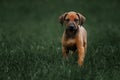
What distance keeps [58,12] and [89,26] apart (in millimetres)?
4447

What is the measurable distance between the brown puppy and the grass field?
8.0 inches

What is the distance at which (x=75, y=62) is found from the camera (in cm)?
1034

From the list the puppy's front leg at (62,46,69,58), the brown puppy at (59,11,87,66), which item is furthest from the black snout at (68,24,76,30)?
the puppy's front leg at (62,46,69,58)

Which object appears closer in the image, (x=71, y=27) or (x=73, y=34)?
(x=71, y=27)

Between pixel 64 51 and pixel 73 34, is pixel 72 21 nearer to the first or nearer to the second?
pixel 73 34

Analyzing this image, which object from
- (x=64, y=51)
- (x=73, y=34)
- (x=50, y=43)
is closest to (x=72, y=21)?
(x=73, y=34)

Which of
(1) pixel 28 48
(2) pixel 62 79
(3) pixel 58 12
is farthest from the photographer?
(3) pixel 58 12

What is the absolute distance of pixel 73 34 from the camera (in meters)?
10.7

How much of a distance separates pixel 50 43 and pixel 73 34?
11.3 ft

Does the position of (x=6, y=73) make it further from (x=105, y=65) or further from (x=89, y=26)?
(x=89, y=26)

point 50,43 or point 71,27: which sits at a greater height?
point 71,27

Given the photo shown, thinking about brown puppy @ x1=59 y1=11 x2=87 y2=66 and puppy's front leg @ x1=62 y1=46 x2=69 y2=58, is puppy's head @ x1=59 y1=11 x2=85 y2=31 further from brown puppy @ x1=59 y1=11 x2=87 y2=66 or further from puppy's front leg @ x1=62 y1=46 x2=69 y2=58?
puppy's front leg @ x1=62 y1=46 x2=69 y2=58

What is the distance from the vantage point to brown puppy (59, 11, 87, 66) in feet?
34.3

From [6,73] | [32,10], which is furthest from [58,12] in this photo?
[6,73]
